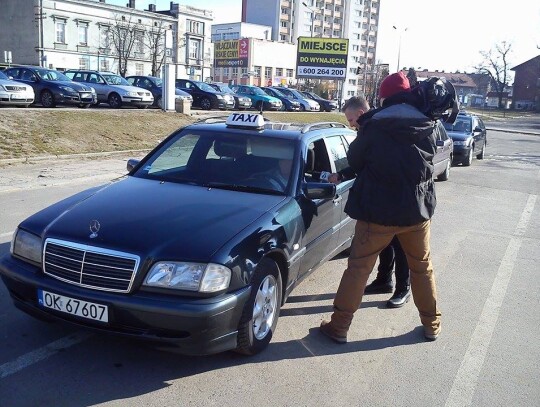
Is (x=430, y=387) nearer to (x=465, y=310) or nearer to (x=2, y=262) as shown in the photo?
→ (x=465, y=310)

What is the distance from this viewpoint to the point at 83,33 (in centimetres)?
5819

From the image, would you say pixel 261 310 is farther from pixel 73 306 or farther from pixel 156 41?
pixel 156 41

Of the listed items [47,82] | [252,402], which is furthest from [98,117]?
[252,402]

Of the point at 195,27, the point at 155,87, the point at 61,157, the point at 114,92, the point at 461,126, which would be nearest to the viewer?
the point at 61,157

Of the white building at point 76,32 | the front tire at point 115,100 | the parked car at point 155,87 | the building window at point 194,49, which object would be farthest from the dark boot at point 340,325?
the building window at point 194,49

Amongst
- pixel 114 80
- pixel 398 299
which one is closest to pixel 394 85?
pixel 398 299

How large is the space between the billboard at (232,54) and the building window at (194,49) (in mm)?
18140

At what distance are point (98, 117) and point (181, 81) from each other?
10924mm

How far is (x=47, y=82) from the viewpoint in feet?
62.4

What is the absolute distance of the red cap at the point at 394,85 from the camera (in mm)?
3930

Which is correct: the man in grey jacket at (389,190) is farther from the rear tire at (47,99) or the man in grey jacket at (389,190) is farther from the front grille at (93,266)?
the rear tire at (47,99)

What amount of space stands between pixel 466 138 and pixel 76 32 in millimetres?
51612

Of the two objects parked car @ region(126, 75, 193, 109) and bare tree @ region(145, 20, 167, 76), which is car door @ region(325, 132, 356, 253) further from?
bare tree @ region(145, 20, 167, 76)

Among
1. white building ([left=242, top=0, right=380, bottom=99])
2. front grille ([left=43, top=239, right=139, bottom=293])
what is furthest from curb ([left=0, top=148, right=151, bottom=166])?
white building ([left=242, top=0, right=380, bottom=99])
